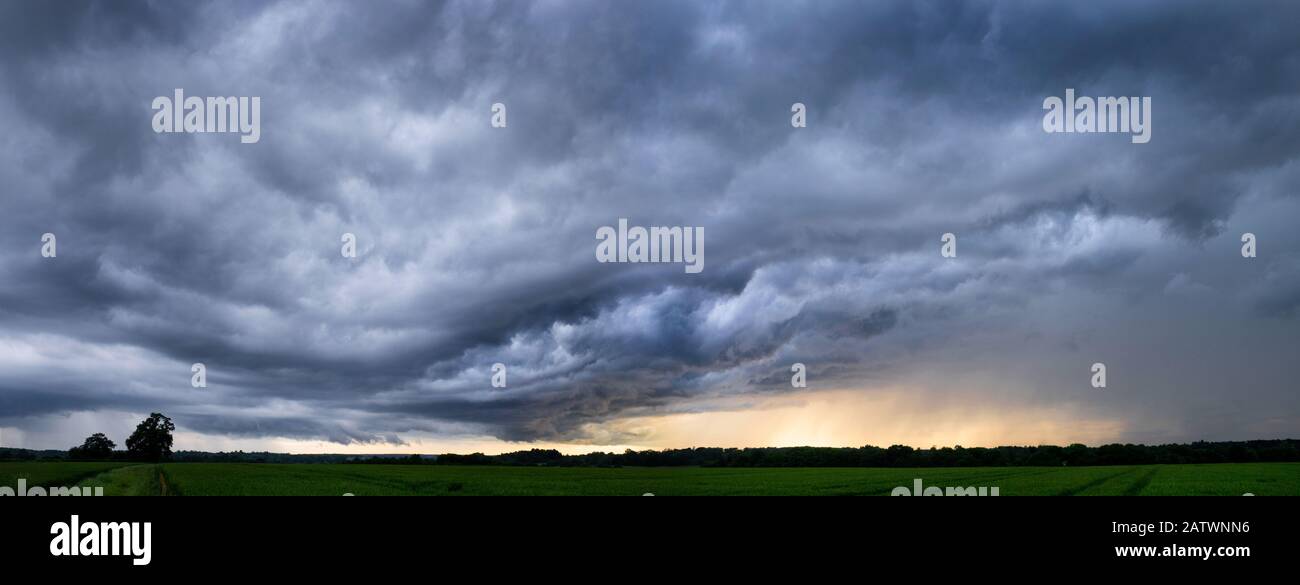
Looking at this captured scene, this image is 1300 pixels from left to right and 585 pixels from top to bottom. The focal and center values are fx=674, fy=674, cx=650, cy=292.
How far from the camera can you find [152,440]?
4956 inches

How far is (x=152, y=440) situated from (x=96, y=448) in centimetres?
2383

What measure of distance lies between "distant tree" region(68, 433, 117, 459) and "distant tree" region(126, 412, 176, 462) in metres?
13.9

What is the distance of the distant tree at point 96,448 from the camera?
13712 centimetres

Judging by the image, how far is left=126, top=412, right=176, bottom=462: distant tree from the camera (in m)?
125

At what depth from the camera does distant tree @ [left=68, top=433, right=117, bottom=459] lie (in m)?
137

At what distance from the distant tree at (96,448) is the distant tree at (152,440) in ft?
45.6
